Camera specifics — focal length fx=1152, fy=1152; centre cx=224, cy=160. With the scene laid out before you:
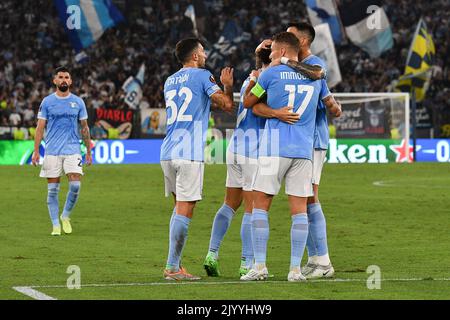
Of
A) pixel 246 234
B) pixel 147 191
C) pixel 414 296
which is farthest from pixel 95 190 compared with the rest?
pixel 414 296

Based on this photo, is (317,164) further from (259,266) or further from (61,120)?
(61,120)

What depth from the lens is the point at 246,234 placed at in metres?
11.5

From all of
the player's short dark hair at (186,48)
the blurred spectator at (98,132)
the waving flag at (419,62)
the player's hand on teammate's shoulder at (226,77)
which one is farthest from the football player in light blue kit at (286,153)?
the waving flag at (419,62)

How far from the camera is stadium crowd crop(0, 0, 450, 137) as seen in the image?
1688 inches

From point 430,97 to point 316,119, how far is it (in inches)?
1378

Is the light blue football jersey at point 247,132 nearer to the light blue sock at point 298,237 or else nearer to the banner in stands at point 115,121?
the light blue sock at point 298,237

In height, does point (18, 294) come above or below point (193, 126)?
below

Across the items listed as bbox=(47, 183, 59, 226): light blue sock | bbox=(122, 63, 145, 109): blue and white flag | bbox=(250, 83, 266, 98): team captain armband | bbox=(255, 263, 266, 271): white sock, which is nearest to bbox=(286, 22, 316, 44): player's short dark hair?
bbox=(250, 83, 266, 98): team captain armband

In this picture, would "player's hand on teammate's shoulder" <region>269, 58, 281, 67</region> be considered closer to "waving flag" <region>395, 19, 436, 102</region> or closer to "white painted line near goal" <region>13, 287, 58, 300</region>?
"white painted line near goal" <region>13, 287, 58, 300</region>

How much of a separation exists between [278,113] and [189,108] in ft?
3.05

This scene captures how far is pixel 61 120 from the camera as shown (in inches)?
654

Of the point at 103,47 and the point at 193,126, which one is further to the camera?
the point at 103,47
